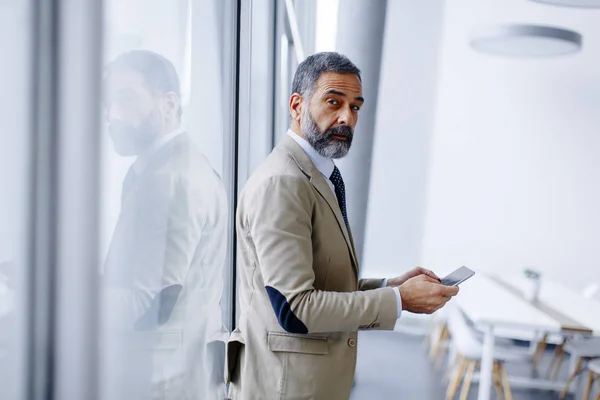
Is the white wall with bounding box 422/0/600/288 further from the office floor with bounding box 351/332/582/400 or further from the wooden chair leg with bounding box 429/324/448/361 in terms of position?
the office floor with bounding box 351/332/582/400

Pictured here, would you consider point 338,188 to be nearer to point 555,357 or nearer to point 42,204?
point 42,204

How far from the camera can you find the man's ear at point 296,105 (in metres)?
1.62

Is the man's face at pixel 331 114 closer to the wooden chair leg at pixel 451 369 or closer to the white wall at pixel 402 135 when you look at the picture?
the wooden chair leg at pixel 451 369

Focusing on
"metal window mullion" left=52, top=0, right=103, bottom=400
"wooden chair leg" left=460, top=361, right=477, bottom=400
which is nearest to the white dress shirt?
"metal window mullion" left=52, top=0, right=103, bottom=400

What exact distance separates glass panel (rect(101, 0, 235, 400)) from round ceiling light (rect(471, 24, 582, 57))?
2.34m

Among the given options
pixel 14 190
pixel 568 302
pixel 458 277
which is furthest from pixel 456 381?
pixel 14 190

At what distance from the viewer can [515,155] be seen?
5.11 metres

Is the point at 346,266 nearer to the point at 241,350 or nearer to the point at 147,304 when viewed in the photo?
the point at 241,350

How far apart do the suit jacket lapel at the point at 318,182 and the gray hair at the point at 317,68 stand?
18 cm

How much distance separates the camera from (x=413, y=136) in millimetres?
5238

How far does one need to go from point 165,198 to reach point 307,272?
20.1 inches

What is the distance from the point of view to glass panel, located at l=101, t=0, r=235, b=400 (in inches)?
45.8

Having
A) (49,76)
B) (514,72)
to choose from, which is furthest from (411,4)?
(49,76)

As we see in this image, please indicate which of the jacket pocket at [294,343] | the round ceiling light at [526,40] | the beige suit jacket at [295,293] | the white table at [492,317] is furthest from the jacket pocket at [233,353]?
the round ceiling light at [526,40]
